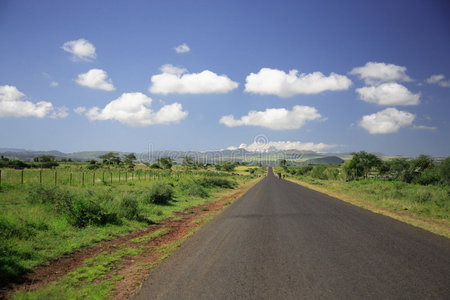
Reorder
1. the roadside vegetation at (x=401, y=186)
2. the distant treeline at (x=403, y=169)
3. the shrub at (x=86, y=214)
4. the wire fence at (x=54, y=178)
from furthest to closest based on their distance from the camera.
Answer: the distant treeline at (x=403, y=169)
the wire fence at (x=54, y=178)
the roadside vegetation at (x=401, y=186)
the shrub at (x=86, y=214)

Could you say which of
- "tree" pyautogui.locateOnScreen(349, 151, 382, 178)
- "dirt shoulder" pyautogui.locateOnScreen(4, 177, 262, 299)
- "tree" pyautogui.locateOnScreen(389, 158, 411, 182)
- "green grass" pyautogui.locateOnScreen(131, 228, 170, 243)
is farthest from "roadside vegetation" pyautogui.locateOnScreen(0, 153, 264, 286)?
"tree" pyautogui.locateOnScreen(349, 151, 382, 178)

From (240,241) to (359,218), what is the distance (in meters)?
6.82

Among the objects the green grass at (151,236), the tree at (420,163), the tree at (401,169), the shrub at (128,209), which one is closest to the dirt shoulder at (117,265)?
the green grass at (151,236)

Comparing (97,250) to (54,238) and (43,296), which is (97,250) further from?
(43,296)

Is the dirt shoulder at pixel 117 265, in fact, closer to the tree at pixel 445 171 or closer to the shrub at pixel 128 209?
the shrub at pixel 128 209

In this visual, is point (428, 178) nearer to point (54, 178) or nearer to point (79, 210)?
point (79, 210)

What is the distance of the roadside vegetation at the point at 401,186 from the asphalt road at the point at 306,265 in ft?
11.8

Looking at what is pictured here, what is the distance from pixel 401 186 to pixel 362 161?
113 ft

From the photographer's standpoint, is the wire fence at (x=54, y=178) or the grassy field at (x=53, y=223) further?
the wire fence at (x=54, y=178)

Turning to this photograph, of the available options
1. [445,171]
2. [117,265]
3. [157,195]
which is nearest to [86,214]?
[117,265]

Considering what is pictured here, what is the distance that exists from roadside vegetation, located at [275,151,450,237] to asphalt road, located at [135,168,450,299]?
360cm

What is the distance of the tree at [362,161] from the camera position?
195 ft

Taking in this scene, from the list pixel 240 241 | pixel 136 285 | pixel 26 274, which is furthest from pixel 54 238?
pixel 240 241

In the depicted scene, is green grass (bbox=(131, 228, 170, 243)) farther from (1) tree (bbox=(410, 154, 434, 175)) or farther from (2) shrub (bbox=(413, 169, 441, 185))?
(1) tree (bbox=(410, 154, 434, 175))
